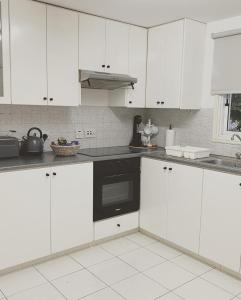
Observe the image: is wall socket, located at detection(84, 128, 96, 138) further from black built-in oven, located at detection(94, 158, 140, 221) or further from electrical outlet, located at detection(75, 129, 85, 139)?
black built-in oven, located at detection(94, 158, 140, 221)

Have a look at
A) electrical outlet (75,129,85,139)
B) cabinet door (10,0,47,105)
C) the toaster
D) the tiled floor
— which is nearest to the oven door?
the tiled floor

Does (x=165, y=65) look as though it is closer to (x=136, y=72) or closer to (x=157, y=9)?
(x=136, y=72)

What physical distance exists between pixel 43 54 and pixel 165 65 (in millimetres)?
1271

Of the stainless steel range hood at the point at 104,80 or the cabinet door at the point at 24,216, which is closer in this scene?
the cabinet door at the point at 24,216

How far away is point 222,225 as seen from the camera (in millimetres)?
2461

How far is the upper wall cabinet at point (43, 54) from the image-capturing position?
8.13ft

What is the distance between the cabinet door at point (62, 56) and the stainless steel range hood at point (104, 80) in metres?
0.10

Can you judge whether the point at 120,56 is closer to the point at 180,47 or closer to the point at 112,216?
the point at 180,47

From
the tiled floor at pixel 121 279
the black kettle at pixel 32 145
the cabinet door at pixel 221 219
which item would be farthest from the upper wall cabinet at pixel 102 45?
the tiled floor at pixel 121 279

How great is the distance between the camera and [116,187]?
9.93 ft

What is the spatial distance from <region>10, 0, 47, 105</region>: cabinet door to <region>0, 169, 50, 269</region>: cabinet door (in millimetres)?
682

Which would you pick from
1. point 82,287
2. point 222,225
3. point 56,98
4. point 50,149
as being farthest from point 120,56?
point 82,287

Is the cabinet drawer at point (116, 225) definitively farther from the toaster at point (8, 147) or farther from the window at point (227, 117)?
the window at point (227, 117)

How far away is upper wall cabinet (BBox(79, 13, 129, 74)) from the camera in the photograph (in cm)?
283
